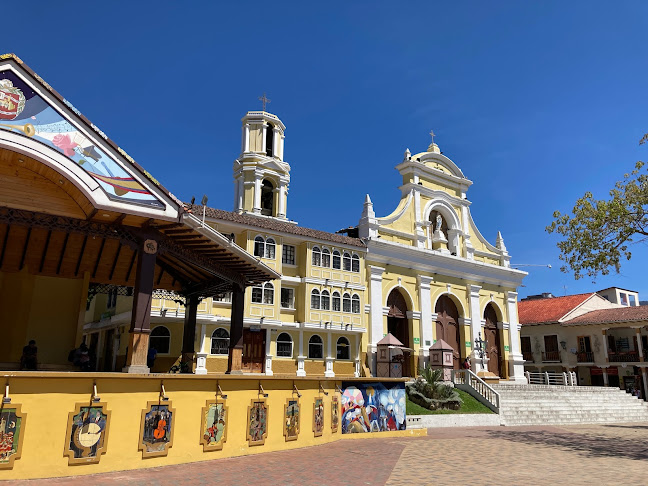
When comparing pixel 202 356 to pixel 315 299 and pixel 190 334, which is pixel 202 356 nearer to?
pixel 190 334

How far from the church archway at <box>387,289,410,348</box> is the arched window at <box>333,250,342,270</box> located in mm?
4991

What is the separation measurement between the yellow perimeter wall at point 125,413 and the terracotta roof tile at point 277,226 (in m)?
12.6

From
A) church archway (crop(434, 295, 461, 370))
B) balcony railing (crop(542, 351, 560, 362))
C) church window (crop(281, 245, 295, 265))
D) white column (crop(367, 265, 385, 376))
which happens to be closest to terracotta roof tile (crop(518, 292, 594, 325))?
balcony railing (crop(542, 351, 560, 362))

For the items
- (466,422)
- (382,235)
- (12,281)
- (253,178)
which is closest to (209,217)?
(253,178)

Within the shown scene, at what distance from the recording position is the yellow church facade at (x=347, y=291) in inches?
1015

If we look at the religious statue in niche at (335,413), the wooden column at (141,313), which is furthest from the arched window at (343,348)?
the wooden column at (141,313)

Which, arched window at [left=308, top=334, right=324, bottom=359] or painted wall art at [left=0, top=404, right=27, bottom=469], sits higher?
arched window at [left=308, top=334, right=324, bottom=359]

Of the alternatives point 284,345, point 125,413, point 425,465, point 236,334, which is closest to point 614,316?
point 284,345

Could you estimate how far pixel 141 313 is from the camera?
11.9 m

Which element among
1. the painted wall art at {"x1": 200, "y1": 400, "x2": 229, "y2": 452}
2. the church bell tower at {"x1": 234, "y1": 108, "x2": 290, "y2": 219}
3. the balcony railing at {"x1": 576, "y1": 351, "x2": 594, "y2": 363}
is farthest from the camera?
the balcony railing at {"x1": 576, "y1": 351, "x2": 594, "y2": 363}

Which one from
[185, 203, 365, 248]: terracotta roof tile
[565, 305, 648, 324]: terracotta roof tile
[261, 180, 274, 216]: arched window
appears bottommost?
[565, 305, 648, 324]: terracotta roof tile

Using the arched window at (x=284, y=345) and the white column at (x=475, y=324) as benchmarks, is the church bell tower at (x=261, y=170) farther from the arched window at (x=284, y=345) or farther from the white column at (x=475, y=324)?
the white column at (x=475, y=324)

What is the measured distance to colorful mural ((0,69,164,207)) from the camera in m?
10.4

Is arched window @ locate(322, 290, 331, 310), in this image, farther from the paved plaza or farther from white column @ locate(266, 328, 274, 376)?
the paved plaza
